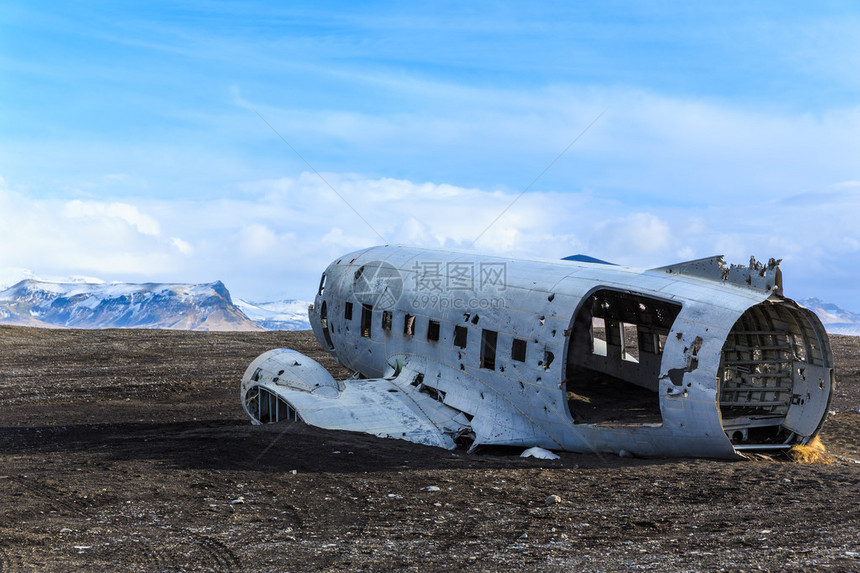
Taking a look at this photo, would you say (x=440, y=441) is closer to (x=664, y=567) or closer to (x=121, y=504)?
(x=121, y=504)

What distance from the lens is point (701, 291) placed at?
1564cm

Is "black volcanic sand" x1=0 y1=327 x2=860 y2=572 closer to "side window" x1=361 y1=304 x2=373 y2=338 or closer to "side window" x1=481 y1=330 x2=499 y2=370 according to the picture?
"side window" x1=481 y1=330 x2=499 y2=370

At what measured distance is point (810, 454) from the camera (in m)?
16.4

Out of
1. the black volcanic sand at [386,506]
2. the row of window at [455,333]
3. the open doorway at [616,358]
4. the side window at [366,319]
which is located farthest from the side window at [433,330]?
the open doorway at [616,358]

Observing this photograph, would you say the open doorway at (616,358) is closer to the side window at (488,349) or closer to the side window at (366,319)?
the side window at (488,349)

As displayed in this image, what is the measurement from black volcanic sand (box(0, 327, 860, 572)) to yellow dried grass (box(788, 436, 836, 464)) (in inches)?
14.6

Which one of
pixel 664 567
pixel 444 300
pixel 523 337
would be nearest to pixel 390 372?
pixel 444 300

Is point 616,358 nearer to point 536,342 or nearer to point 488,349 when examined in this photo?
point 488,349

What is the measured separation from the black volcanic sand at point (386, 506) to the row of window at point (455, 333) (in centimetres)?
237

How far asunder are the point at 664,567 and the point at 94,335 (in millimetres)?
50079

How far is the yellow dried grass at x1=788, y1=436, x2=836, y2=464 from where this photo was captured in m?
16.2

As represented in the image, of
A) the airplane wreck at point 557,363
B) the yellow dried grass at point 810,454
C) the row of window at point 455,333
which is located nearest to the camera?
the airplane wreck at point 557,363

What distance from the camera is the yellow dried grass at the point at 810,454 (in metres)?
16.2

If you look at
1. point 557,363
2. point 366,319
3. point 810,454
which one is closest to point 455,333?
point 557,363
